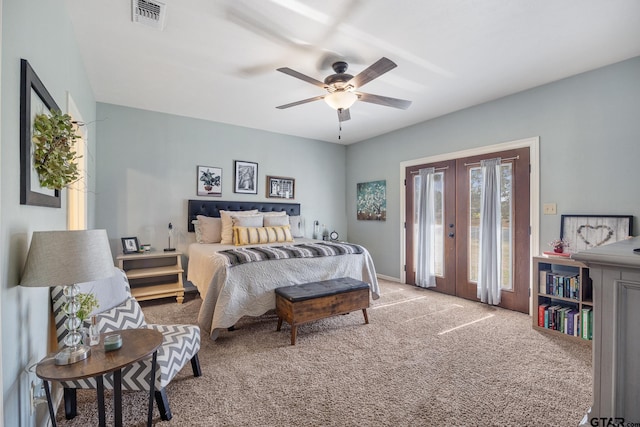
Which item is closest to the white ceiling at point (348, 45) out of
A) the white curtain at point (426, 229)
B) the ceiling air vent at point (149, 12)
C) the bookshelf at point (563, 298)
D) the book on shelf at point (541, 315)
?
the ceiling air vent at point (149, 12)

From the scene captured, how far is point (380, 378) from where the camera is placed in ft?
6.96

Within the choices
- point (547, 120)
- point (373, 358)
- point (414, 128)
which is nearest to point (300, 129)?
point (414, 128)

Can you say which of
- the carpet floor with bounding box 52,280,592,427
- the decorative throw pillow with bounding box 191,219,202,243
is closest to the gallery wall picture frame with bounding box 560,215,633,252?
the carpet floor with bounding box 52,280,592,427

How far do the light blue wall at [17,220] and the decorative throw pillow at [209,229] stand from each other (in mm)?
2425

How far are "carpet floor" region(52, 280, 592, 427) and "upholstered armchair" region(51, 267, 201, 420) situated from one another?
152 millimetres

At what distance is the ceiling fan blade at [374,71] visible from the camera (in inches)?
89.9

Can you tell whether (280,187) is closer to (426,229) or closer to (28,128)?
(426,229)

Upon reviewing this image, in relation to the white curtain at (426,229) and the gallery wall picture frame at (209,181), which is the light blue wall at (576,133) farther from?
the gallery wall picture frame at (209,181)

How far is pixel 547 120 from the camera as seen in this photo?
3.26m

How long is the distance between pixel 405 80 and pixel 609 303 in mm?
2872

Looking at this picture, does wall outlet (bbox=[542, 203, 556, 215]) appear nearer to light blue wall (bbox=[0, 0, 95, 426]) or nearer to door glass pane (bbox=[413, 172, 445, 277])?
door glass pane (bbox=[413, 172, 445, 277])

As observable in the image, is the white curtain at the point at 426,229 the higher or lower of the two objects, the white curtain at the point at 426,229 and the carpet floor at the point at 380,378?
the higher

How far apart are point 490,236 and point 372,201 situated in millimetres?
2231

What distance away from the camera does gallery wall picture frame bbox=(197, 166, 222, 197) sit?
179 inches
